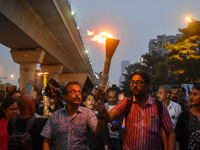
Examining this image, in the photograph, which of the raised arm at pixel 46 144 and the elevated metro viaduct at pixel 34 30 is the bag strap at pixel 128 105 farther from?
the elevated metro viaduct at pixel 34 30

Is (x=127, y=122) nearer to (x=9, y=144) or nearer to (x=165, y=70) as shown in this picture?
(x=9, y=144)

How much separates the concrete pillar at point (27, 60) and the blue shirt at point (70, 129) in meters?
16.9

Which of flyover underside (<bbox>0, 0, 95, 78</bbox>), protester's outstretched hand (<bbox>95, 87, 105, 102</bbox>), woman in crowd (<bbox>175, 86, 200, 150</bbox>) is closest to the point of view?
protester's outstretched hand (<bbox>95, 87, 105, 102</bbox>)

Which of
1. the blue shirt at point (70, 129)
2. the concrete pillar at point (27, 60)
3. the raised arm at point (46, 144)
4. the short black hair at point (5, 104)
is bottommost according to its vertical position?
the raised arm at point (46, 144)

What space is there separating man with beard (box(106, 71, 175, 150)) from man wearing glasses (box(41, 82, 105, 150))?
14.4 inches

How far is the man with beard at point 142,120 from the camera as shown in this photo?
11.1ft

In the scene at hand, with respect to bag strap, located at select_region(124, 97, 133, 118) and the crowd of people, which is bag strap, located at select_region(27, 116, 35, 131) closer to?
the crowd of people

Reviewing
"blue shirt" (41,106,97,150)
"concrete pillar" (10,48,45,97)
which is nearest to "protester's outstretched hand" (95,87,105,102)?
"blue shirt" (41,106,97,150)

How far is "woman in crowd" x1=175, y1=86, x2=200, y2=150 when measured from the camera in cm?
424

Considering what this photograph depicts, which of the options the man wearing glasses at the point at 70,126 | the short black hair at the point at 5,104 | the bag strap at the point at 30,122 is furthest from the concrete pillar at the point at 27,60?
the man wearing glasses at the point at 70,126

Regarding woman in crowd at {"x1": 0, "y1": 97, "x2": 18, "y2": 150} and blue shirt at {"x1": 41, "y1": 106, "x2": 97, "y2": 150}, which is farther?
woman in crowd at {"x1": 0, "y1": 97, "x2": 18, "y2": 150}

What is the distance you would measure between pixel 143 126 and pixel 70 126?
3.12ft

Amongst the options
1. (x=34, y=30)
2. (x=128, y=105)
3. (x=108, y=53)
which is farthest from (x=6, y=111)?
(x=34, y=30)

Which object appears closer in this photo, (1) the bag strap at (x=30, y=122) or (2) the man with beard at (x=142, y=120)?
(2) the man with beard at (x=142, y=120)
